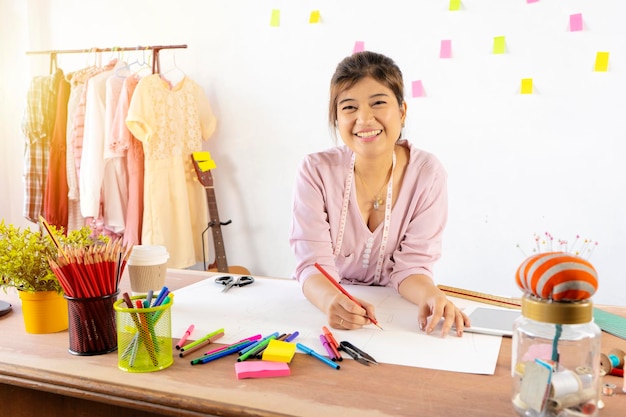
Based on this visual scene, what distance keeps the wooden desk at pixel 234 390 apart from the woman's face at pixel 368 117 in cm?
64

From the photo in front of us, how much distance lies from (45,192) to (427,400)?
2.87 m

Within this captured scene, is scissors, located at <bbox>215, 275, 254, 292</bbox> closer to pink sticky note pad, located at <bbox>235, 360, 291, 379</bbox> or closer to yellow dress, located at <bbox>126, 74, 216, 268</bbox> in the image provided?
pink sticky note pad, located at <bbox>235, 360, 291, 379</bbox>

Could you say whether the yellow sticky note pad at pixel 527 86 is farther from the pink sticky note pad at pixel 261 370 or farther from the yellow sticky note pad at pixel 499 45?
the pink sticky note pad at pixel 261 370

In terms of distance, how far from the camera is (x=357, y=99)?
5.09ft

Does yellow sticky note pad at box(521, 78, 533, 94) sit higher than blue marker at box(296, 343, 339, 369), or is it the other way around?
yellow sticky note pad at box(521, 78, 533, 94)

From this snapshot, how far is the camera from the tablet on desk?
1179mm

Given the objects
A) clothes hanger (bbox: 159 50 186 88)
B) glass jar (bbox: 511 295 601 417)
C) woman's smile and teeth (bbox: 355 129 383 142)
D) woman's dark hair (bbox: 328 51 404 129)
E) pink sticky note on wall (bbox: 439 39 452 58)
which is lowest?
glass jar (bbox: 511 295 601 417)

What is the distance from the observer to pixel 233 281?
157cm

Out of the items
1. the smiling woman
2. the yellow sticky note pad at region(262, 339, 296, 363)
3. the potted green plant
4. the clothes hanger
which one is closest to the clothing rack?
the clothes hanger

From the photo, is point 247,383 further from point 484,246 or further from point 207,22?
point 207,22

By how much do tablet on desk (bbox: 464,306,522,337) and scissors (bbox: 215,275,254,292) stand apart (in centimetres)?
57

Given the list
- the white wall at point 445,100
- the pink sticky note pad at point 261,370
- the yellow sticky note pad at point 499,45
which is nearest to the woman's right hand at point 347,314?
the pink sticky note pad at point 261,370

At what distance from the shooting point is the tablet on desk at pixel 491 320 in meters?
1.18

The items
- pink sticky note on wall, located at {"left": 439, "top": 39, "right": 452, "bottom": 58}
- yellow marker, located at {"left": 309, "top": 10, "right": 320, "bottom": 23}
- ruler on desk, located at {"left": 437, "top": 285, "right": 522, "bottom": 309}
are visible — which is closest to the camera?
ruler on desk, located at {"left": 437, "top": 285, "right": 522, "bottom": 309}
